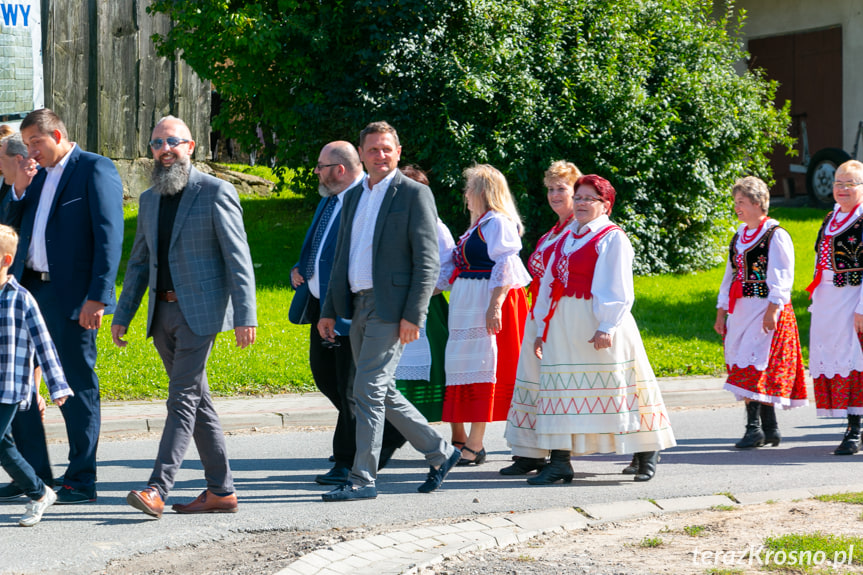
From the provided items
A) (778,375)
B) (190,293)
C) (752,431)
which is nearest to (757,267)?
(778,375)

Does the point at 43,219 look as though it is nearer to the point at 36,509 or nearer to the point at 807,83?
the point at 36,509

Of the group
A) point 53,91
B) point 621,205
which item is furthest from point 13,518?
point 53,91

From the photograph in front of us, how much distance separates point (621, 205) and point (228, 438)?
28.1 ft

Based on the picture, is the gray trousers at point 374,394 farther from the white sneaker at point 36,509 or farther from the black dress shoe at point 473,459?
the white sneaker at point 36,509

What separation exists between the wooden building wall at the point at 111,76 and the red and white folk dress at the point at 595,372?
13.1 meters

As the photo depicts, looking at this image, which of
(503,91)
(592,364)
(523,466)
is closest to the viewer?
(592,364)

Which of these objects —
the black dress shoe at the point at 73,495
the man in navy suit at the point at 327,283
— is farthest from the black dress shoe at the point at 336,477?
the black dress shoe at the point at 73,495

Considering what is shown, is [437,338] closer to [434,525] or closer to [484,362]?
[484,362]

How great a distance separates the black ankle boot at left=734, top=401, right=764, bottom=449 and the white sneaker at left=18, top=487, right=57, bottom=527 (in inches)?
188

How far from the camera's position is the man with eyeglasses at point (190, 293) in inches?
221

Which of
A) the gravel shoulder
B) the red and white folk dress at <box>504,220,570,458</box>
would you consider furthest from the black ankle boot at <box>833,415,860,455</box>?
the red and white folk dress at <box>504,220,570,458</box>

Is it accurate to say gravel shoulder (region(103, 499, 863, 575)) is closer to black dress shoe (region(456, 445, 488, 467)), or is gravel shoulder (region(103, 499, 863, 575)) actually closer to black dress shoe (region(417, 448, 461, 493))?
black dress shoe (region(417, 448, 461, 493))

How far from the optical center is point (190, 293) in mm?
5605

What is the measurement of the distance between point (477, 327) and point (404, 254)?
49.5 inches
